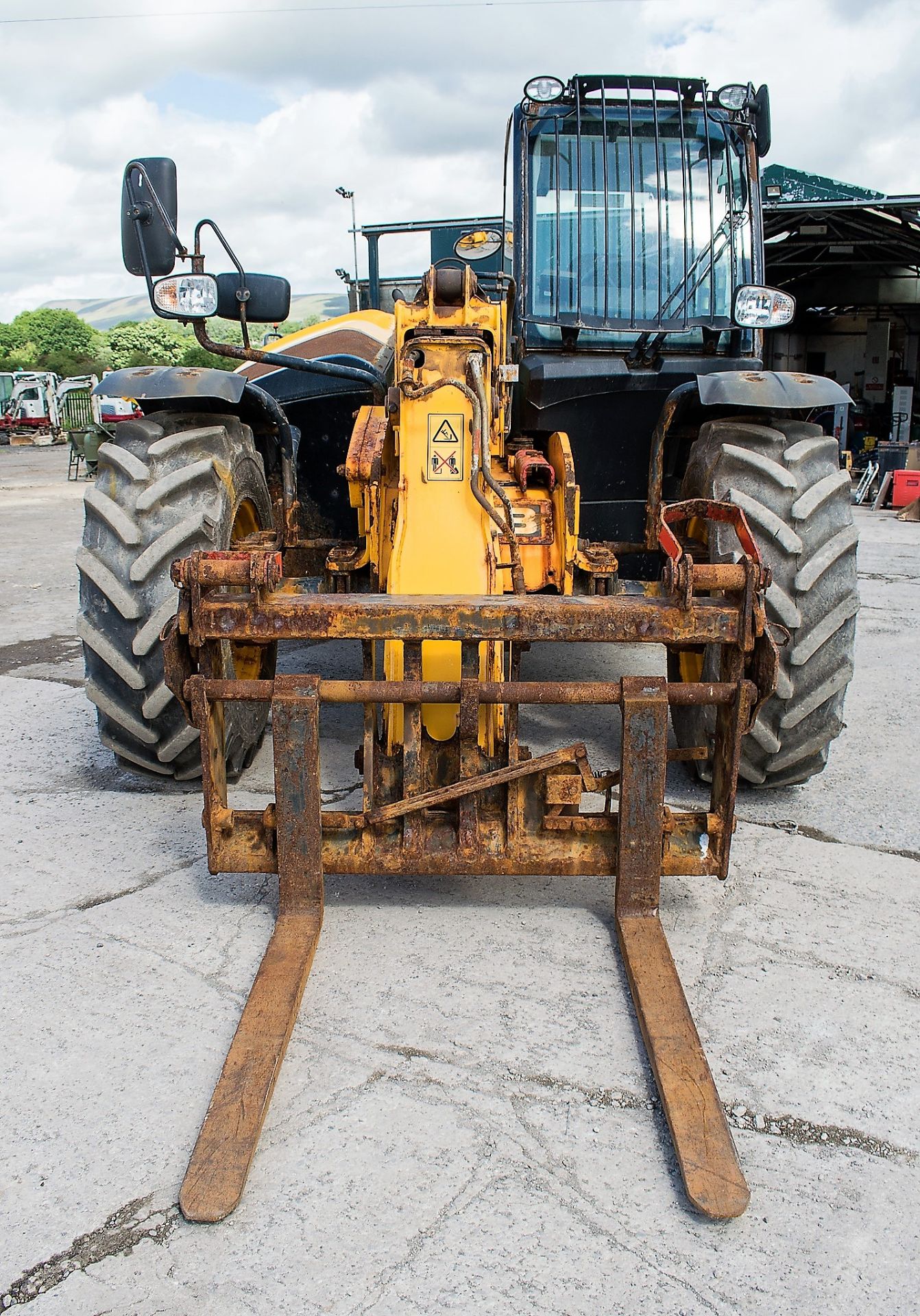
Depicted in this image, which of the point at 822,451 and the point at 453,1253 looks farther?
the point at 822,451

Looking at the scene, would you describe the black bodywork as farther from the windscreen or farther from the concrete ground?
the concrete ground

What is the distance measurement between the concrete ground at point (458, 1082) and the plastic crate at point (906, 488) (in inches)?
506

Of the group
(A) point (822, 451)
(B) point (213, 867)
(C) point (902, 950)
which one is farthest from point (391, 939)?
(A) point (822, 451)

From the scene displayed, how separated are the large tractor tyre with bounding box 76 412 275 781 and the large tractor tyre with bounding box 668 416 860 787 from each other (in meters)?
1.88

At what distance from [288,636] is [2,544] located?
10394mm

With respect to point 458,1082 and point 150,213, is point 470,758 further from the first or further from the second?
point 150,213

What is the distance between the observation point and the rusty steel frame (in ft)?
10.2

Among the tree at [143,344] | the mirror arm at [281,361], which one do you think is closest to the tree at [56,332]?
the tree at [143,344]

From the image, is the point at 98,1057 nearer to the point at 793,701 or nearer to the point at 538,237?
the point at 793,701

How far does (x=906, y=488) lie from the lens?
15.9 m

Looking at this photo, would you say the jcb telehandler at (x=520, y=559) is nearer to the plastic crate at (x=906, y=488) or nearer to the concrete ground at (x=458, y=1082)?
the concrete ground at (x=458, y=1082)

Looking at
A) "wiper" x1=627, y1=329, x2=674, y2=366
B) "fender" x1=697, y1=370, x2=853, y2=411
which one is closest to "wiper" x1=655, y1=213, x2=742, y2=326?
"wiper" x1=627, y1=329, x2=674, y2=366

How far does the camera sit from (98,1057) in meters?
2.71

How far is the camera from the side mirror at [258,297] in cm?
436
